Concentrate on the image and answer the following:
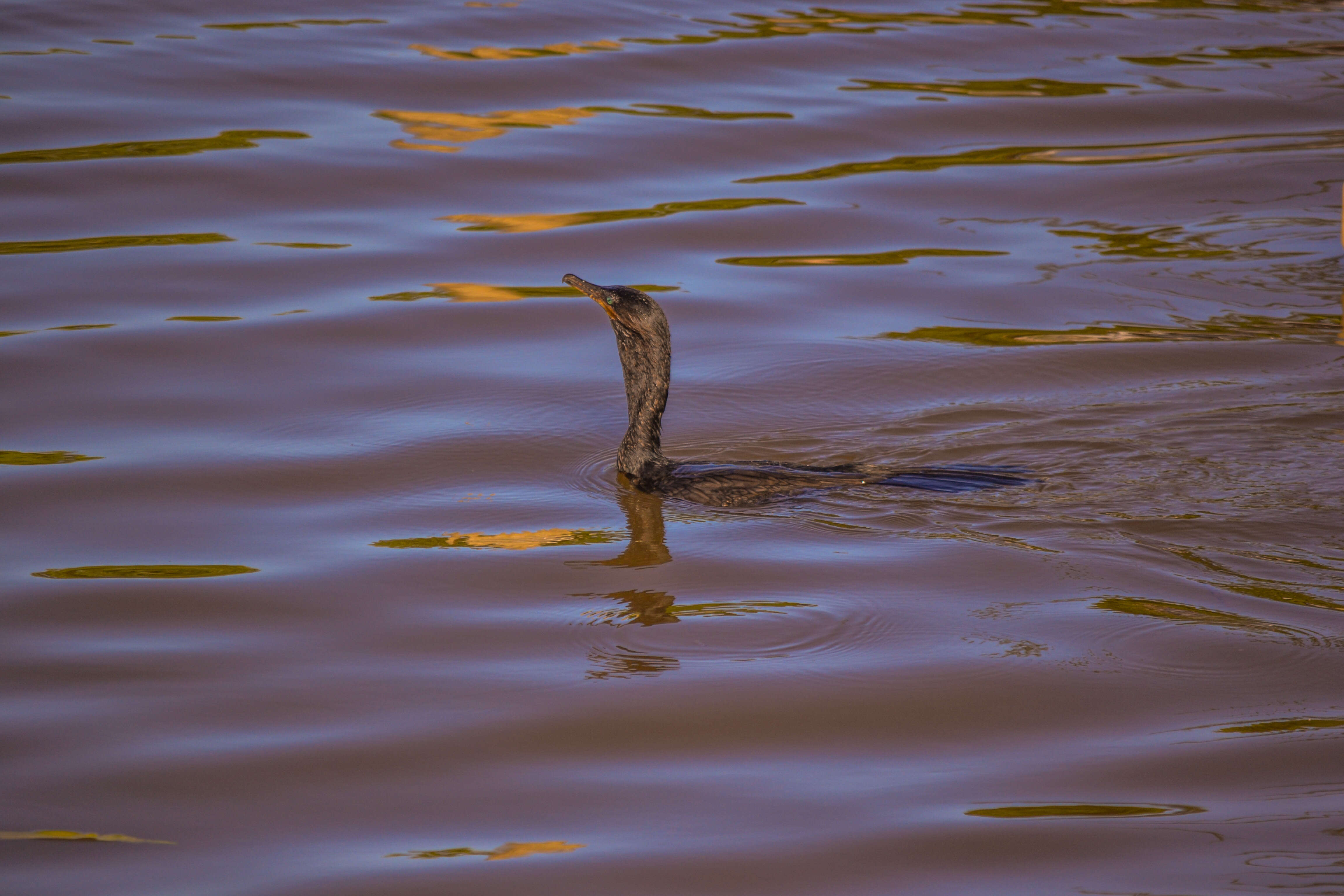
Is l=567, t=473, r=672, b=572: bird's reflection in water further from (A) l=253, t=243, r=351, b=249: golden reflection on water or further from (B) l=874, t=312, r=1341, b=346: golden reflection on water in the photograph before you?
(A) l=253, t=243, r=351, b=249: golden reflection on water

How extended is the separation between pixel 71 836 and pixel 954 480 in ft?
11.8

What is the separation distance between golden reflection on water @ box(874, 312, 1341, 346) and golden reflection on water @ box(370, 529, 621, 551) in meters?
2.82

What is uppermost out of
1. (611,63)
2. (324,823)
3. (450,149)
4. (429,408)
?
(611,63)

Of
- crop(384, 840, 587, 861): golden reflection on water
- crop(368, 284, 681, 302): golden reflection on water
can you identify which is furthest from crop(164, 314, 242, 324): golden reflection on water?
crop(384, 840, 587, 861): golden reflection on water

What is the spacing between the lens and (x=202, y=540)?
528cm

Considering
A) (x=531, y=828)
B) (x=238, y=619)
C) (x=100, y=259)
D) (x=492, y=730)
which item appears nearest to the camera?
(x=531, y=828)

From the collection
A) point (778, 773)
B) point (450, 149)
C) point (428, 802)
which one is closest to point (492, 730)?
point (428, 802)

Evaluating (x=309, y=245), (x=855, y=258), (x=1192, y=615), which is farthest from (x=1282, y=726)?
(x=309, y=245)

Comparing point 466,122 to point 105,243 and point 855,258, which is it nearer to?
point 105,243

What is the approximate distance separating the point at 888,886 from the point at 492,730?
130 centimetres

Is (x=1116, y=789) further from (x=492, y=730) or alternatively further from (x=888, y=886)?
(x=492, y=730)

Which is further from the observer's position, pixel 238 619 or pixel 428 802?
pixel 238 619

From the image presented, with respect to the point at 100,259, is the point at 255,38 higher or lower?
higher

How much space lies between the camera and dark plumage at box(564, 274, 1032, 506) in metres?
5.58
